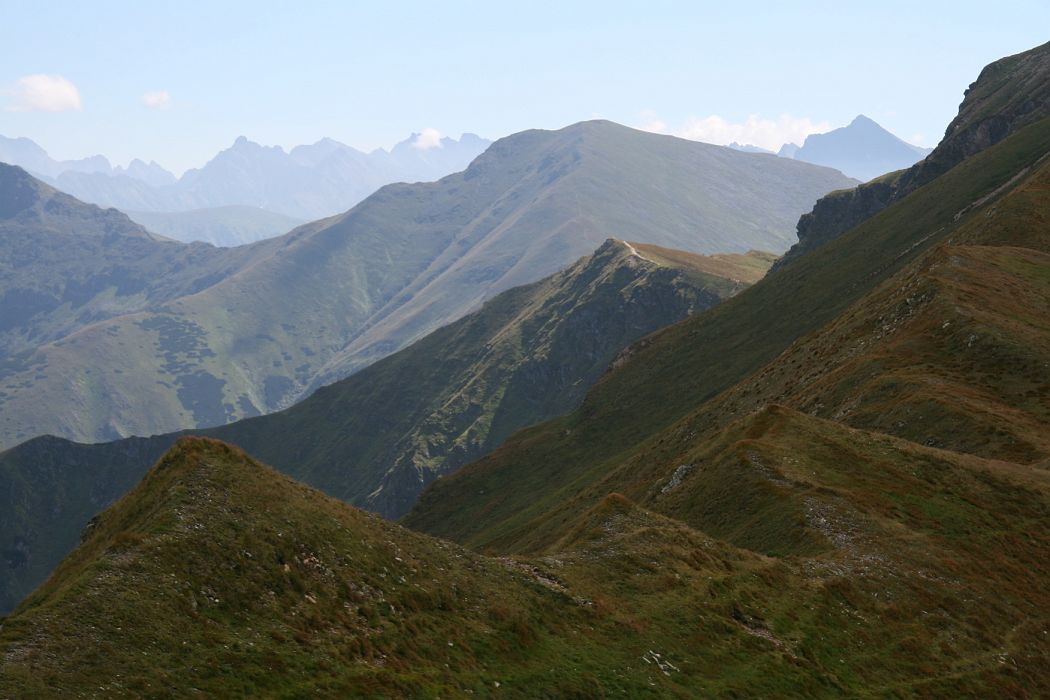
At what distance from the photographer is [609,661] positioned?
40.0 m

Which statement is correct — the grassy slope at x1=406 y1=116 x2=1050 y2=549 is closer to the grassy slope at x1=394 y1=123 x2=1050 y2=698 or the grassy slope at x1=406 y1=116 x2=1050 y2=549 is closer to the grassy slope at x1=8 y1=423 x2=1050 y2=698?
the grassy slope at x1=394 y1=123 x2=1050 y2=698

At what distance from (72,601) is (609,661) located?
19.9m

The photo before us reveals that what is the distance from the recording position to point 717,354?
179000 mm

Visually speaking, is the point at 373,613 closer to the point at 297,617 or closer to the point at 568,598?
the point at 297,617

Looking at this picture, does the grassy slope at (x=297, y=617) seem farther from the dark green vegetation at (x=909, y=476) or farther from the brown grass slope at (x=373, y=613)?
the dark green vegetation at (x=909, y=476)

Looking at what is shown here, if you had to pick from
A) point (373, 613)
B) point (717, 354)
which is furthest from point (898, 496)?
point (717, 354)

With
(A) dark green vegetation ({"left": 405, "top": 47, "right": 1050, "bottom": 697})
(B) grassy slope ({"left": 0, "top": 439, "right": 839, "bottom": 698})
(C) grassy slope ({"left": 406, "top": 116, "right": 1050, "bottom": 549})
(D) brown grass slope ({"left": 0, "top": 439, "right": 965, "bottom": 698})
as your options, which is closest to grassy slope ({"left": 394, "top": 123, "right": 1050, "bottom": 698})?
(A) dark green vegetation ({"left": 405, "top": 47, "right": 1050, "bottom": 697})

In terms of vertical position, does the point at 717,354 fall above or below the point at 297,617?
below

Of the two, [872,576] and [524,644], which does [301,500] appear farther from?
[872,576]

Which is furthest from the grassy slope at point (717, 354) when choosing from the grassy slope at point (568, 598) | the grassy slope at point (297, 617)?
the grassy slope at point (297, 617)

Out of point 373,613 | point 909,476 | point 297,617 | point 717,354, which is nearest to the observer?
point 297,617

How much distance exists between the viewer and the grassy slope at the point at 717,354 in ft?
538

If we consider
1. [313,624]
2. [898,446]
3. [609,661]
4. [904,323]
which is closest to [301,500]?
[313,624]

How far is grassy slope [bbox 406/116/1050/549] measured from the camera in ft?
538
